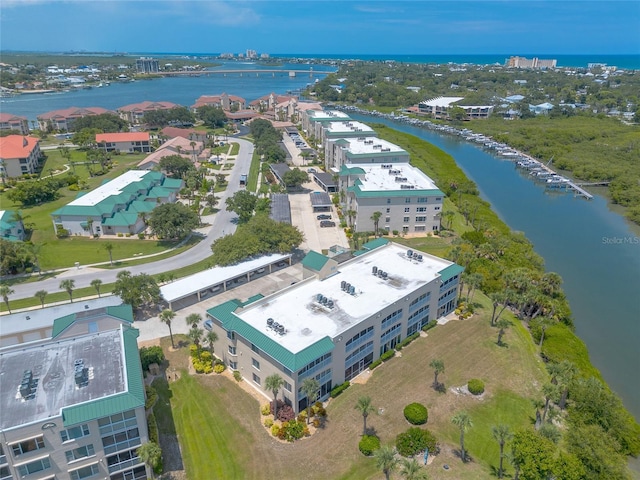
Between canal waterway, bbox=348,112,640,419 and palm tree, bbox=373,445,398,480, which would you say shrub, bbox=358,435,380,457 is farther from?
canal waterway, bbox=348,112,640,419

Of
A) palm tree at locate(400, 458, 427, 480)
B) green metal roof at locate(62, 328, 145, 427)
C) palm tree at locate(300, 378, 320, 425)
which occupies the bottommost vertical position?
palm tree at locate(400, 458, 427, 480)

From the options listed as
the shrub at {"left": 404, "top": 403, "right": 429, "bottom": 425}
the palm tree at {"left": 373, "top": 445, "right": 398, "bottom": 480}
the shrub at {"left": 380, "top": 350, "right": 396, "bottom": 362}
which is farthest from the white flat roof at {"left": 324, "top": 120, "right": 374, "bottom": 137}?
the palm tree at {"left": 373, "top": 445, "right": 398, "bottom": 480}

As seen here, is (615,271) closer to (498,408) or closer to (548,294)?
(548,294)

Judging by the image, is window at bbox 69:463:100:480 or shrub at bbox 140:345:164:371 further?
shrub at bbox 140:345:164:371

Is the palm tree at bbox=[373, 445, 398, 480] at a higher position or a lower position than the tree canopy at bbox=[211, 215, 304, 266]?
lower

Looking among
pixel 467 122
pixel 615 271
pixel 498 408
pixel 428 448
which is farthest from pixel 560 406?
pixel 467 122
